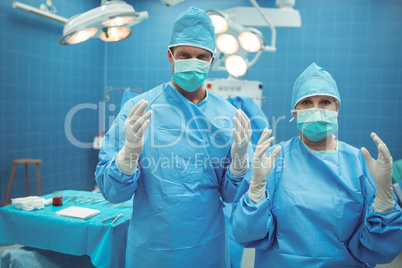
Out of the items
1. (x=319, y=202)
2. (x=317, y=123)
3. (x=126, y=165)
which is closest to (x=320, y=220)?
(x=319, y=202)

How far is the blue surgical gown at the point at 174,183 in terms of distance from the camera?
1.37 meters

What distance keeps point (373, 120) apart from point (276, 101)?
123 centimetres

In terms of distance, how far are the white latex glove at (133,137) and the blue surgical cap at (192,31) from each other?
0.34 meters

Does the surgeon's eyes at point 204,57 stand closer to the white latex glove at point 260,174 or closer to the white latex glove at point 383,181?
the white latex glove at point 260,174

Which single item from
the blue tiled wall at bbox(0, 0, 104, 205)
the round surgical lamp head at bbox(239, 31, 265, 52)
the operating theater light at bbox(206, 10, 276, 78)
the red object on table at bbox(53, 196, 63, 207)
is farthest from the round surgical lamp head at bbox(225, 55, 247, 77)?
the blue tiled wall at bbox(0, 0, 104, 205)

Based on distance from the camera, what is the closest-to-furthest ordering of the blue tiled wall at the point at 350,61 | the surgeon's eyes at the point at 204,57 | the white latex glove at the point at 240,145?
the white latex glove at the point at 240,145, the surgeon's eyes at the point at 204,57, the blue tiled wall at the point at 350,61

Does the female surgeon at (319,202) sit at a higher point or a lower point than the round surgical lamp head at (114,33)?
lower

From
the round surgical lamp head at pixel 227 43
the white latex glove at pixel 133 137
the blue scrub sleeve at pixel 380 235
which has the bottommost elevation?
the blue scrub sleeve at pixel 380 235

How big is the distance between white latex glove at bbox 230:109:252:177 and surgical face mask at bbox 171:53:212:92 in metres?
0.23

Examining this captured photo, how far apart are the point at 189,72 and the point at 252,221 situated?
26.0 inches

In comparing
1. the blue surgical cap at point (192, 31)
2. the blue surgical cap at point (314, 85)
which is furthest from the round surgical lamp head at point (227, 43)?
the blue surgical cap at point (314, 85)

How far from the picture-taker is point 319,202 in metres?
1.21

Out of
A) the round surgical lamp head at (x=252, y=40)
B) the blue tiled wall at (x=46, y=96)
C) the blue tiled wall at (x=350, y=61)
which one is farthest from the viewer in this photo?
the blue tiled wall at (x=350, y=61)

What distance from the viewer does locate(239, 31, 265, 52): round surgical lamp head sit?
8.94 feet
